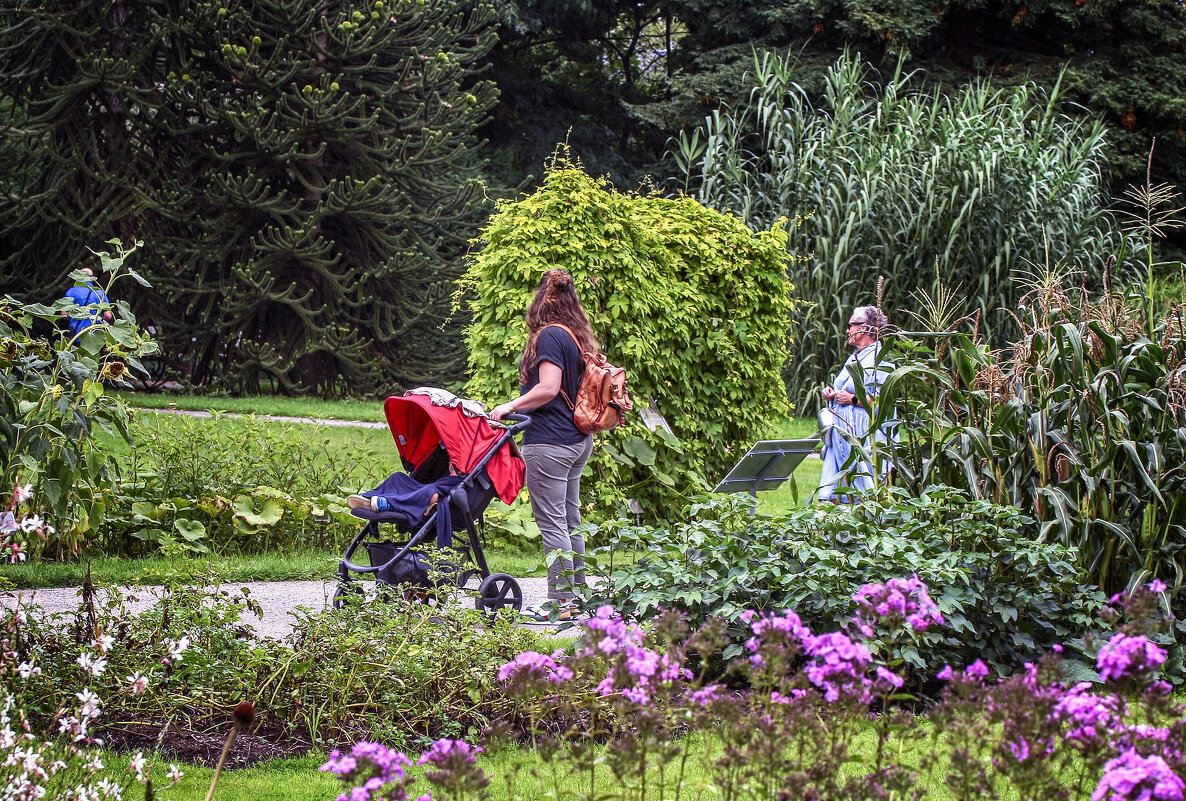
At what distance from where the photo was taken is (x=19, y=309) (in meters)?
5.27

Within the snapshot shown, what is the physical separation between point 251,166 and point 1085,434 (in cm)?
1475

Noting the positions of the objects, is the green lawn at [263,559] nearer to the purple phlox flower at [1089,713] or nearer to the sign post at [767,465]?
the sign post at [767,465]

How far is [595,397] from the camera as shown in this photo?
5.82 meters

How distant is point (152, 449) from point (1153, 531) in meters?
6.04

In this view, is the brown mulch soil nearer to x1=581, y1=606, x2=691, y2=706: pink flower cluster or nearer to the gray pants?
x1=581, y1=606, x2=691, y2=706: pink flower cluster

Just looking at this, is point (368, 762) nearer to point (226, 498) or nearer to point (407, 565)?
point (407, 565)

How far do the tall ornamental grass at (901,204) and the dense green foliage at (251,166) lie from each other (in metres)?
4.78

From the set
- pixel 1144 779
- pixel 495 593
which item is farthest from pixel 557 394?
pixel 1144 779

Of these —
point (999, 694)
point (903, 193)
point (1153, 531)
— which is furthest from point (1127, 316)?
point (903, 193)

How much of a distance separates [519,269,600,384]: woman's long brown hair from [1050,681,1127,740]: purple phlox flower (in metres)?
3.88

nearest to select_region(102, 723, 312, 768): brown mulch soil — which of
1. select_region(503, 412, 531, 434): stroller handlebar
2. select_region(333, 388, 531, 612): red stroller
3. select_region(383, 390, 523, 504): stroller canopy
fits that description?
select_region(333, 388, 531, 612): red stroller

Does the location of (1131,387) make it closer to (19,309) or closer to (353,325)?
(19,309)

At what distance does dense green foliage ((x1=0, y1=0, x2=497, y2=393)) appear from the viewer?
16000mm

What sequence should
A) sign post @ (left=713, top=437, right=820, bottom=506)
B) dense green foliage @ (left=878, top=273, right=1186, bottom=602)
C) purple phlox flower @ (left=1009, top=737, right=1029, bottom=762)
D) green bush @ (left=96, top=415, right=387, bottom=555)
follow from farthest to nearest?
green bush @ (left=96, top=415, right=387, bottom=555) < sign post @ (left=713, top=437, right=820, bottom=506) < dense green foliage @ (left=878, top=273, right=1186, bottom=602) < purple phlox flower @ (left=1009, top=737, right=1029, bottom=762)
